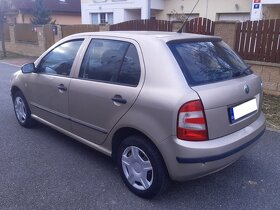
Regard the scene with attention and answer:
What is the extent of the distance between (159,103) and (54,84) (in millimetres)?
1877

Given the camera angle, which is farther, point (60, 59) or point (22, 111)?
point (22, 111)

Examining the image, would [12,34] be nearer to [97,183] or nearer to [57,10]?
[57,10]

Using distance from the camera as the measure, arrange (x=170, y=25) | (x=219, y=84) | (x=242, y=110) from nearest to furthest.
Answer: (x=219, y=84), (x=242, y=110), (x=170, y=25)

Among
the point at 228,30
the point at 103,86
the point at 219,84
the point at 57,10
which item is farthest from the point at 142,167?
the point at 57,10

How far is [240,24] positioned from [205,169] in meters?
6.23

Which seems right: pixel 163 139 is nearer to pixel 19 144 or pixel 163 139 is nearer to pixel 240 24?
pixel 19 144

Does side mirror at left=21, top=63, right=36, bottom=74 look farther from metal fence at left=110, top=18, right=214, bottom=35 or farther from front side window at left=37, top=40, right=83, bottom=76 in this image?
metal fence at left=110, top=18, right=214, bottom=35

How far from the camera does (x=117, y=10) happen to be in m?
22.2

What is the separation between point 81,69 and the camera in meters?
3.71

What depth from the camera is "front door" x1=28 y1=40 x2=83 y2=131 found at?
393 centimetres

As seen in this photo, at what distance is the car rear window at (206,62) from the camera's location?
2896 mm

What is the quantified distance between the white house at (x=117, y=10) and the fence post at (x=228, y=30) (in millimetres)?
11331

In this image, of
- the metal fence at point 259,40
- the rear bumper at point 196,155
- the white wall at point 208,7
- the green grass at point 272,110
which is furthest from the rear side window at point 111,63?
the white wall at point 208,7

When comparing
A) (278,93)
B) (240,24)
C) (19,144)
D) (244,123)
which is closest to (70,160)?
(19,144)
